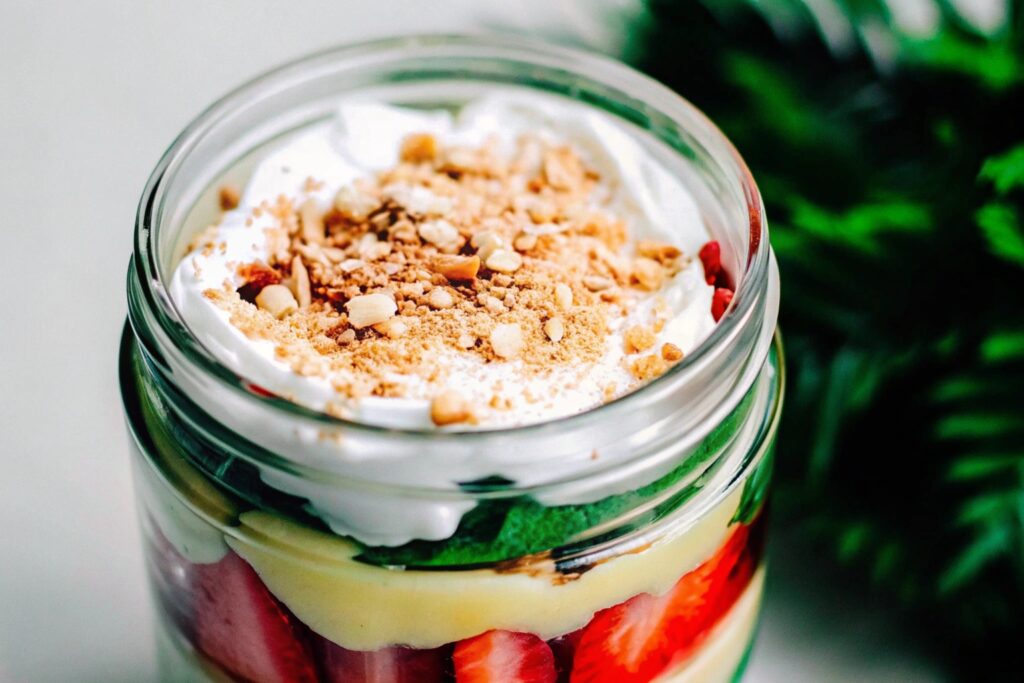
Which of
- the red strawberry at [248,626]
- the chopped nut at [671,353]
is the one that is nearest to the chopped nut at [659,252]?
the chopped nut at [671,353]

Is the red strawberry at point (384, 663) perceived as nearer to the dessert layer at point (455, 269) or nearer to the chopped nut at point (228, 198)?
the dessert layer at point (455, 269)

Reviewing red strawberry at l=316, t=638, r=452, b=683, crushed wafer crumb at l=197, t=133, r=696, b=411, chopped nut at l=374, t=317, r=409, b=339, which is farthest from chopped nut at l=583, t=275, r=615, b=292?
red strawberry at l=316, t=638, r=452, b=683

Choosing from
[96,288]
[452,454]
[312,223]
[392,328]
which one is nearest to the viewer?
[452,454]

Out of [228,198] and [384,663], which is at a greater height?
[228,198]

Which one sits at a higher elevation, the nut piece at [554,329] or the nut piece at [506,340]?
the nut piece at [506,340]

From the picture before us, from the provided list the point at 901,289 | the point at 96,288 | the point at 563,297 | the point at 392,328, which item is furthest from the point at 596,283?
the point at 96,288

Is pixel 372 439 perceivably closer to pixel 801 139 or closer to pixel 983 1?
pixel 801 139

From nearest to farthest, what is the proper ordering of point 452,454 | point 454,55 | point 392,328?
1. point 452,454
2. point 392,328
3. point 454,55

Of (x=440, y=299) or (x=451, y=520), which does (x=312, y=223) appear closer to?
(x=440, y=299)
